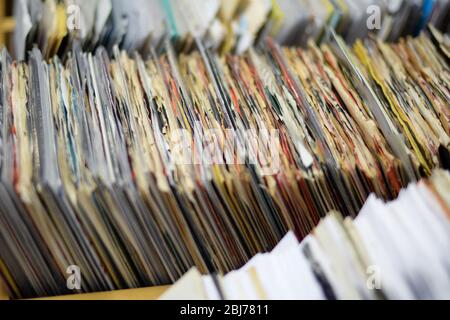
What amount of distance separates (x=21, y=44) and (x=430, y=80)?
2.87 ft

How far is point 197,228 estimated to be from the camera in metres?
0.82

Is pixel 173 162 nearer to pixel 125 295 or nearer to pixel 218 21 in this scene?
pixel 125 295

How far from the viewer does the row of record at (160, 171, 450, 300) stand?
0.65m

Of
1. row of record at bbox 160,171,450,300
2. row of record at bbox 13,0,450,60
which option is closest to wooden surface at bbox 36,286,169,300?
row of record at bbox 160,171,450,300

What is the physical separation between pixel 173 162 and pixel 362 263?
0.34 meters

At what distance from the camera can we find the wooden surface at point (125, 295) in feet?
2.73

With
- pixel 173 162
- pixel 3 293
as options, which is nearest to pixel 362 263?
pixel 173 162

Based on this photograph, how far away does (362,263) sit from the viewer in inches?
26.2

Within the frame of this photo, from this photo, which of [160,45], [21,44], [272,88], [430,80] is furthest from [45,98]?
[430,80]

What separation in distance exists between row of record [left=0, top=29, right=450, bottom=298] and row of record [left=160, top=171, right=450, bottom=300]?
0.11 m

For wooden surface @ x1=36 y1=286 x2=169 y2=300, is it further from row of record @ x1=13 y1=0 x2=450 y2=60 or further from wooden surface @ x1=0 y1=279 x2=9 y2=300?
row of record @ x1=13 y1=0 x2=450 y2=60
